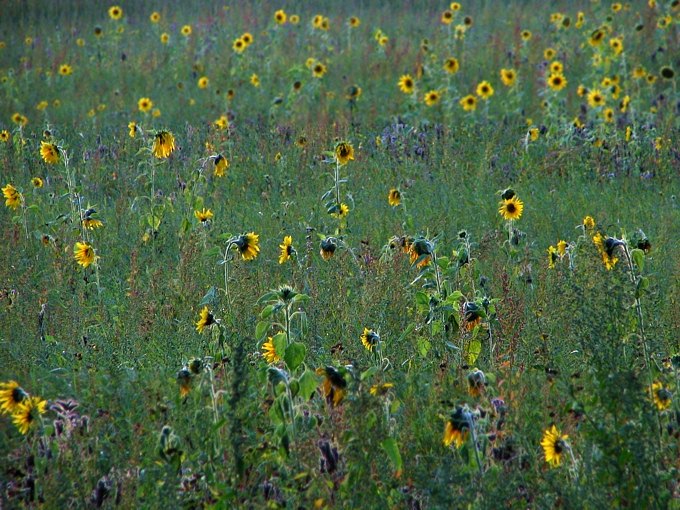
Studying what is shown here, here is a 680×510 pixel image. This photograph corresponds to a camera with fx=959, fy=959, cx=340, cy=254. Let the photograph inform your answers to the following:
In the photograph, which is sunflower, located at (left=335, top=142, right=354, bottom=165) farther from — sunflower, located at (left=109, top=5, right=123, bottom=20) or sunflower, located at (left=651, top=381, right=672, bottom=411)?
sunflower, located at (left=109, top=5, right=123, bottom=20)

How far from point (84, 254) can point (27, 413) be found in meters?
1.83

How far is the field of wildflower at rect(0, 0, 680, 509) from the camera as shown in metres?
2.49

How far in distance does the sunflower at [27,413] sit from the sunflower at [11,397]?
0.01 meters

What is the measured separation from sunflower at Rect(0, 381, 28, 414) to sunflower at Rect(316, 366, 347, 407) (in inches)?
32.4

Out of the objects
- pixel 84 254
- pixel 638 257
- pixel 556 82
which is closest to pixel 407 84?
pixel 556 82

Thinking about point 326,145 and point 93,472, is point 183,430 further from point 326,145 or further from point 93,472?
point 326,145

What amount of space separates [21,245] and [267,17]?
9594mm

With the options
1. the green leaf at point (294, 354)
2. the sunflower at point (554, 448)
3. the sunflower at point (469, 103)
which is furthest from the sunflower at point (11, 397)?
the sunflower at point (469, 103)

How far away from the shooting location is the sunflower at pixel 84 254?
437cm

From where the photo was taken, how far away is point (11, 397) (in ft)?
8.63

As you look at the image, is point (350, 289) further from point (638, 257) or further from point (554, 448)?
point (554, 448)

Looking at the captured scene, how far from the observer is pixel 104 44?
1252cm

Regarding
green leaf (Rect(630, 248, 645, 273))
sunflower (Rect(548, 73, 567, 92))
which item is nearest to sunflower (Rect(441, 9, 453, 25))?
sunflower (Rect(548, 73, 567, 92))

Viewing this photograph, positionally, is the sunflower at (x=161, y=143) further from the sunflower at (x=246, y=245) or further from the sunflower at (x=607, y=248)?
the sunflower at (x=607, y=248)
